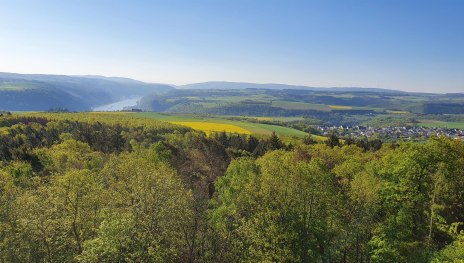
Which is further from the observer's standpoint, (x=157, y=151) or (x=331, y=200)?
(x=157, y=151)

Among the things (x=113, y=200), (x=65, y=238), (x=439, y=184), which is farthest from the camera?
(x=439, y=184)

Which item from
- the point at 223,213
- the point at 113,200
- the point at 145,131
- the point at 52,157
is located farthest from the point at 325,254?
the point at 145,131

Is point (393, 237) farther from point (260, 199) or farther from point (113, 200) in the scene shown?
point (113, 200)

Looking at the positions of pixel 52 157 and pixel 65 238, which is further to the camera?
pixel 52 157

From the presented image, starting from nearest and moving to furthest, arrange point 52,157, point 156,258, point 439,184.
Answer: point 156,258, point 439,184, point 52,157

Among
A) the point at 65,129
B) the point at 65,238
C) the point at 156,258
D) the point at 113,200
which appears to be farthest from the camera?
the point at 65,129

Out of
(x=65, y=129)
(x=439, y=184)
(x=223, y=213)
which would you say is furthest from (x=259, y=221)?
(x=65, y=129)

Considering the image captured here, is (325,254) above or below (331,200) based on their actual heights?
below

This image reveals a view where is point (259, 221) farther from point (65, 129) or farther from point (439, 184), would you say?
point (65, 129)

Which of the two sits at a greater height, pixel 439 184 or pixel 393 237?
pixel 439 184
